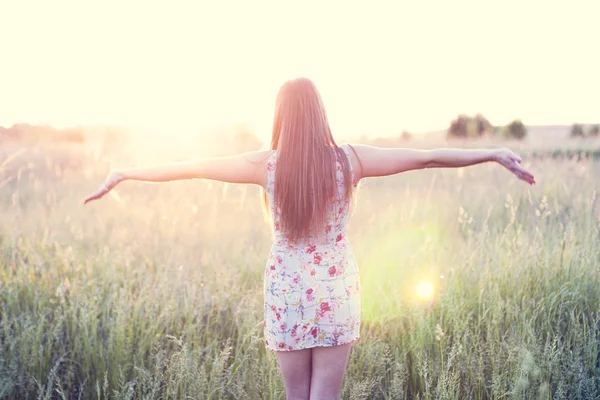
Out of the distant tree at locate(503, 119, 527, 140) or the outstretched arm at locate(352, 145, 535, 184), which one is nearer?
the outstretched arm at locate(352, 145, 535, 184)

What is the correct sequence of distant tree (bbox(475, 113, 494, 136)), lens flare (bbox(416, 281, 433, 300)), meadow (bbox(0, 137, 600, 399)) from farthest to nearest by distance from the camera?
→ distant tree (bbox(475, 113, 494, 136))
lens flare (bbox(416, 281, 433, 300))
meadow (bbox(0, 137, 600, 399))

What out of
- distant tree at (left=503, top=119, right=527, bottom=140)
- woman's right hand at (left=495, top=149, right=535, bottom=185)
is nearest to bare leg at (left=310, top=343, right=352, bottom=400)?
woman's right hand at (left=495, top=149, right=535, bottom=185)

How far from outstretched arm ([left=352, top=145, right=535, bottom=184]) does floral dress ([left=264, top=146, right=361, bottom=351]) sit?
11cm

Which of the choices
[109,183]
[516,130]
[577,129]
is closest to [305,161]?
[109,183]

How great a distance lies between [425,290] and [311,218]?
6.15ft

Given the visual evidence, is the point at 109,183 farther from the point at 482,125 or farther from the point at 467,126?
the point at 482,125

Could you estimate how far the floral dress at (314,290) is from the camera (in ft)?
A: 7.81

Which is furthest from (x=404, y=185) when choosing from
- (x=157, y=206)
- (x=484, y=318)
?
(x=484, y=318)

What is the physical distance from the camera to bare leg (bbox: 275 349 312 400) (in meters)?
2.44

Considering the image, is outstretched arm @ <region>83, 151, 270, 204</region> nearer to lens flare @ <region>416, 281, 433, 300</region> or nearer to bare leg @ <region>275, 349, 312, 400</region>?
bare leg @ <region>275, 349, 312, 400</region>

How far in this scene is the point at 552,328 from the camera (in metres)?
3.49

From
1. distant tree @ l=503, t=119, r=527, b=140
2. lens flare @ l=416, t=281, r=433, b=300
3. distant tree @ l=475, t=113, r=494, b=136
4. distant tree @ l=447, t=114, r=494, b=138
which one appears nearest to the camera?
lens flare @ l=416, t=281, r=433, b=300

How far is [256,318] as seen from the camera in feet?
11.9

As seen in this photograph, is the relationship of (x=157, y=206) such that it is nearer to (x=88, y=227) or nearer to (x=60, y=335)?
(x=88, y=227)
